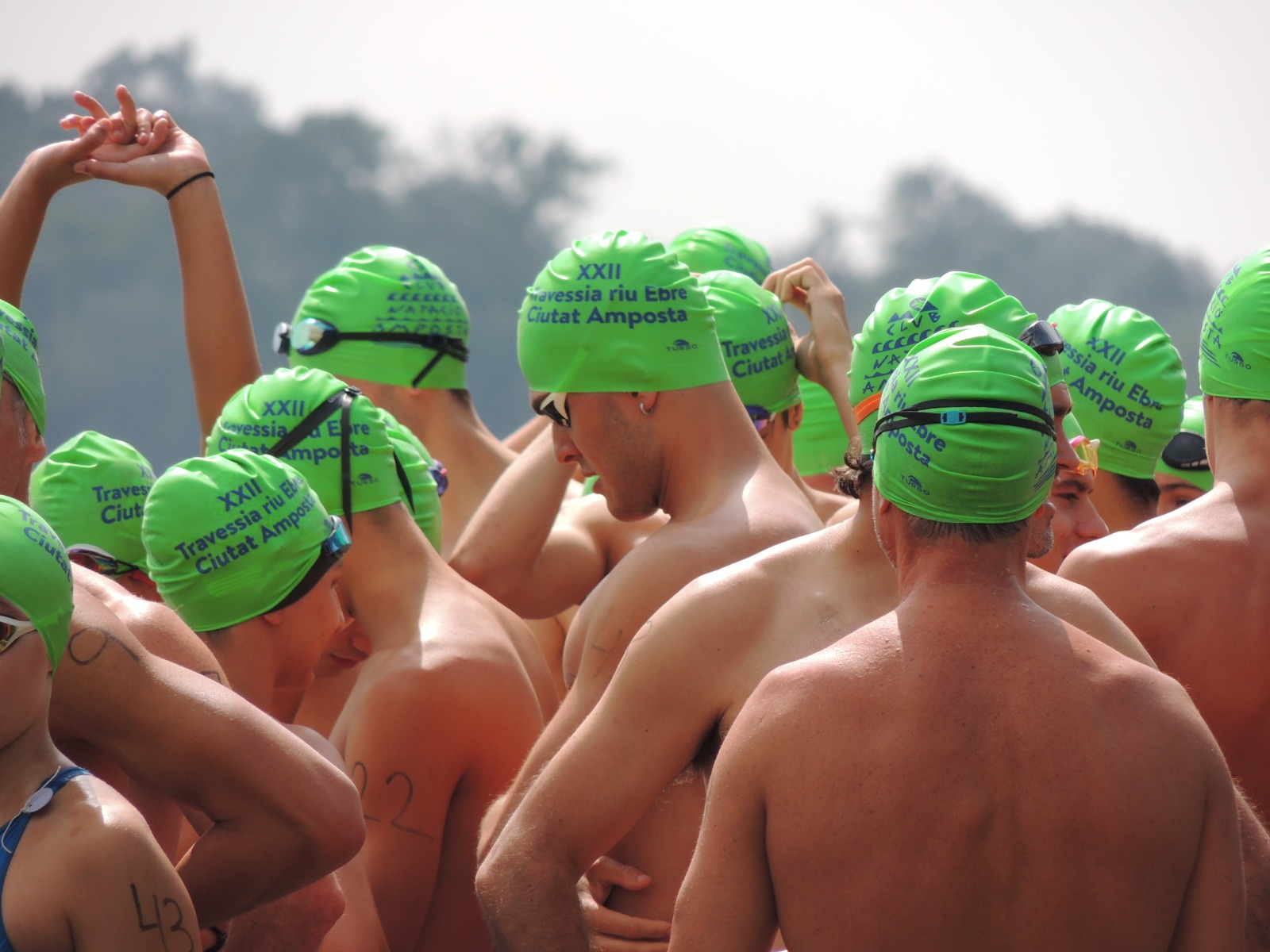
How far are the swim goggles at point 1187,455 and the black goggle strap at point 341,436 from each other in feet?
13.2

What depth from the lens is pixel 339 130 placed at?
68312 millimetres

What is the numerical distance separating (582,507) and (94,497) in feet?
6.04

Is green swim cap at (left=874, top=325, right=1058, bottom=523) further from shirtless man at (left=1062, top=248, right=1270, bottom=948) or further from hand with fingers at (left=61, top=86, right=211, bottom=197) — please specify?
hand with fingers at (left=61, top=86, right=211, bottom=197)

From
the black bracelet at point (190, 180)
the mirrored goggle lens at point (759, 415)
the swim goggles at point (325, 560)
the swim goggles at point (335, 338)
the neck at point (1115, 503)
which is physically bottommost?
the neck at point (1115, 503)

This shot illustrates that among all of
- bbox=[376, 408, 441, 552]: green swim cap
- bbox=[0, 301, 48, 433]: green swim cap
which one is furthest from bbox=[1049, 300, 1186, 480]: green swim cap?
bbox=[0, 301, 48, 433]: green swim cap

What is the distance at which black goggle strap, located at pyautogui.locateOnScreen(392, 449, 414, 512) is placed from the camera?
16.3ft

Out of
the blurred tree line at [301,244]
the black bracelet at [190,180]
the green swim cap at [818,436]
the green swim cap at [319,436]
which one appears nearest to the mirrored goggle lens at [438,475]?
the green swim cap at [319,436]

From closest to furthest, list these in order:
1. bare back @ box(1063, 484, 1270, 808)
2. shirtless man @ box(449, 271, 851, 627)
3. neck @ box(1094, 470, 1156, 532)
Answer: bare back @ box(1063, 484, 1270, 808), shirtless man @ box(449, 271, 851, 627), neck @ box(1094, 470, 1156, 532)

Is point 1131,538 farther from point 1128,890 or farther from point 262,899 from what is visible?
point 262,899

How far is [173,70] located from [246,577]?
69361 millimetres

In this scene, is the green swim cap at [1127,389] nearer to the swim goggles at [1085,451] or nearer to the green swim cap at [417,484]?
the swim goggles at [1085,451]

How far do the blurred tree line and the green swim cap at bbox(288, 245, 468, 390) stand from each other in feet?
144

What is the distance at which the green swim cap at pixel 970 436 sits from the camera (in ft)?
7.86

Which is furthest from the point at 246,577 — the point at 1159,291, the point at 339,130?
the point at 339,130
